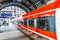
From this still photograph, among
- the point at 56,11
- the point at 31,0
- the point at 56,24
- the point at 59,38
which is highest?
the point at 31,0

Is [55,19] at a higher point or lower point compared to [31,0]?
lower

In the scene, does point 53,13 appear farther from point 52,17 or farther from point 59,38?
point 59,38

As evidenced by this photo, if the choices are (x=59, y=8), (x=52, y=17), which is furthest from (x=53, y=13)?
(x=59, y=8)

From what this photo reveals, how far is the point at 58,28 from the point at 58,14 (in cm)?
66

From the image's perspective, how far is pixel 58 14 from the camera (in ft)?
31.6

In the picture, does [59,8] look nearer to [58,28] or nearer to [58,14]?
[58,14]

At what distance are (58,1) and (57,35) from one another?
160 cm

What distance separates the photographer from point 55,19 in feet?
32.6

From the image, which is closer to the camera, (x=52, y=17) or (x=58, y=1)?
(x=58, y=1)

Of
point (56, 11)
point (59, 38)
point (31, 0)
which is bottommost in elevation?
point (59, 38)

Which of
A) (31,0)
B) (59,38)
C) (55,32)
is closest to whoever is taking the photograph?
(59,38)

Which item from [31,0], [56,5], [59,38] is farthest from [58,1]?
[31,0]

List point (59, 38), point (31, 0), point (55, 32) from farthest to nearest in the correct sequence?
point (31, 0)
point (55, 32)
point (59, 38)

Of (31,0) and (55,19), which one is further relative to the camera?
(31,0)
